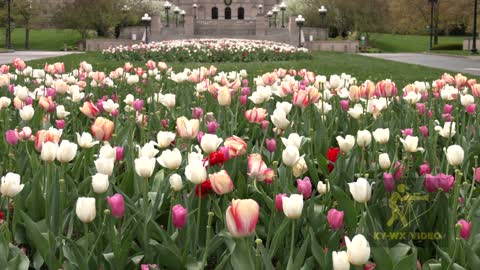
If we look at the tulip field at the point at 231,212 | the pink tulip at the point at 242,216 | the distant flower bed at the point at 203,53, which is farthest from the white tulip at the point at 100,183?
the distant flower bed at the point at 203,53

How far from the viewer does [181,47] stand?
23.8 metres

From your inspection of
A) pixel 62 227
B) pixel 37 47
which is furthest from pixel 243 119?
pixel 37 47

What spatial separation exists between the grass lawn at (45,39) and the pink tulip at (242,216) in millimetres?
48412

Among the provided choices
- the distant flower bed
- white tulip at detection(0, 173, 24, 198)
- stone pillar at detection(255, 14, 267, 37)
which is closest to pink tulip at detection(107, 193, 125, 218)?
white tulip at detection(0, 173, 24, 198)

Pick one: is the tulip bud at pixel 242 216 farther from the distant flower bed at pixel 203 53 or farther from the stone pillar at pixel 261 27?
the stone pillar at pixel 261 27

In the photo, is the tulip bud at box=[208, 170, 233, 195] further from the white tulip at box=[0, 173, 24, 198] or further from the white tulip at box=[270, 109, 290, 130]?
the white tulip at box=[270, 109, 290, 130]

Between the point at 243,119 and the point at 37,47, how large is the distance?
49.4 m

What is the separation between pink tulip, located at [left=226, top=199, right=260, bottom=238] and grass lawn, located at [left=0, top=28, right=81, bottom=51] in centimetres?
4841

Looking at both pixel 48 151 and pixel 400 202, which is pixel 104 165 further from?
pixel 400 202

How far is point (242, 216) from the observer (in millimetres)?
1730

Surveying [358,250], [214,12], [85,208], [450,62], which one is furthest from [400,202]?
[214,12]

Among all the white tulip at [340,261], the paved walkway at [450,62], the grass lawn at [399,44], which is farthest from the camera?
the grass lawn at [399,44]

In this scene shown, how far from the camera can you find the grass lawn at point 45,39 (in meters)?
50.7

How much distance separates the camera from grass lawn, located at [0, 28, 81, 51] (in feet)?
166
